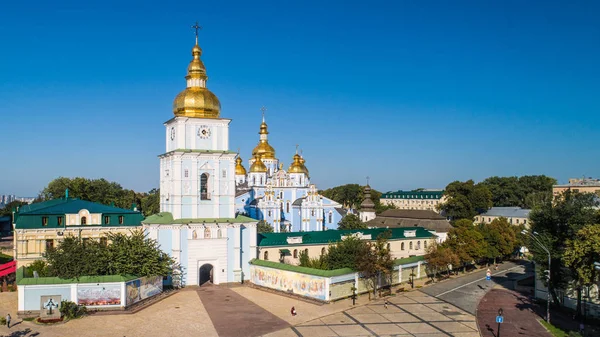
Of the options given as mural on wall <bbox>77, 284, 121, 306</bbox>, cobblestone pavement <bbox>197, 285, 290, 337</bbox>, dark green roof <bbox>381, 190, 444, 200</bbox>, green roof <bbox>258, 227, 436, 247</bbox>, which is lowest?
cobblestone pavement <bbox>197, 285, 290, 337</bbox>

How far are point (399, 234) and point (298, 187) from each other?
23.8 meters

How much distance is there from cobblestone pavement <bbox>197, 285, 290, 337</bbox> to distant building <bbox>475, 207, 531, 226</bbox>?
60900mm

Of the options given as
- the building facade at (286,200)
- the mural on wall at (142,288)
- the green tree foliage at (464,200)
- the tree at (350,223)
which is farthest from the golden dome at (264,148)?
the mural on wall at (142,288)

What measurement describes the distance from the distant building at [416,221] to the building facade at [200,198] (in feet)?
78.6

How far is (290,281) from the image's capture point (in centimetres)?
3212

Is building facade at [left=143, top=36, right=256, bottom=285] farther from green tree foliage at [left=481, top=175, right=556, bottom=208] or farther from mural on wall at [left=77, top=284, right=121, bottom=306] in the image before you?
green tree foliage at [left=481, top=175, right=556, bottom=208]

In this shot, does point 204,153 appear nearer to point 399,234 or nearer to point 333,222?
point 399,234

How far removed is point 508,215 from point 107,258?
233ft

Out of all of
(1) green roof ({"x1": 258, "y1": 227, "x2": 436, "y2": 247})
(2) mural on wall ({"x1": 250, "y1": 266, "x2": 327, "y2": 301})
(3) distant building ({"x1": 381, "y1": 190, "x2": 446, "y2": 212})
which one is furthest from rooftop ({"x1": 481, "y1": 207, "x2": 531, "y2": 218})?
(2) mural on wall ({"x1": 250, "y1": 266, "x2": 327, "y2": 301})

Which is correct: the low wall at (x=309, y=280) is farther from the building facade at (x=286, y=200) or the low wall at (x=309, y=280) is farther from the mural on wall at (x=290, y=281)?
the building facade at (x=286, y=200)

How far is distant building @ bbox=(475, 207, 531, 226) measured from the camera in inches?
3210

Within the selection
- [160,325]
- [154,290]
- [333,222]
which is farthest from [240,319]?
[333,222]

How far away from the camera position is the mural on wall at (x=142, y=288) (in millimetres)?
27828

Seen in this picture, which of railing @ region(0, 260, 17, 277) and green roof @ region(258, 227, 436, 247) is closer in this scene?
railing @ region(0, 260, 17, 277)
